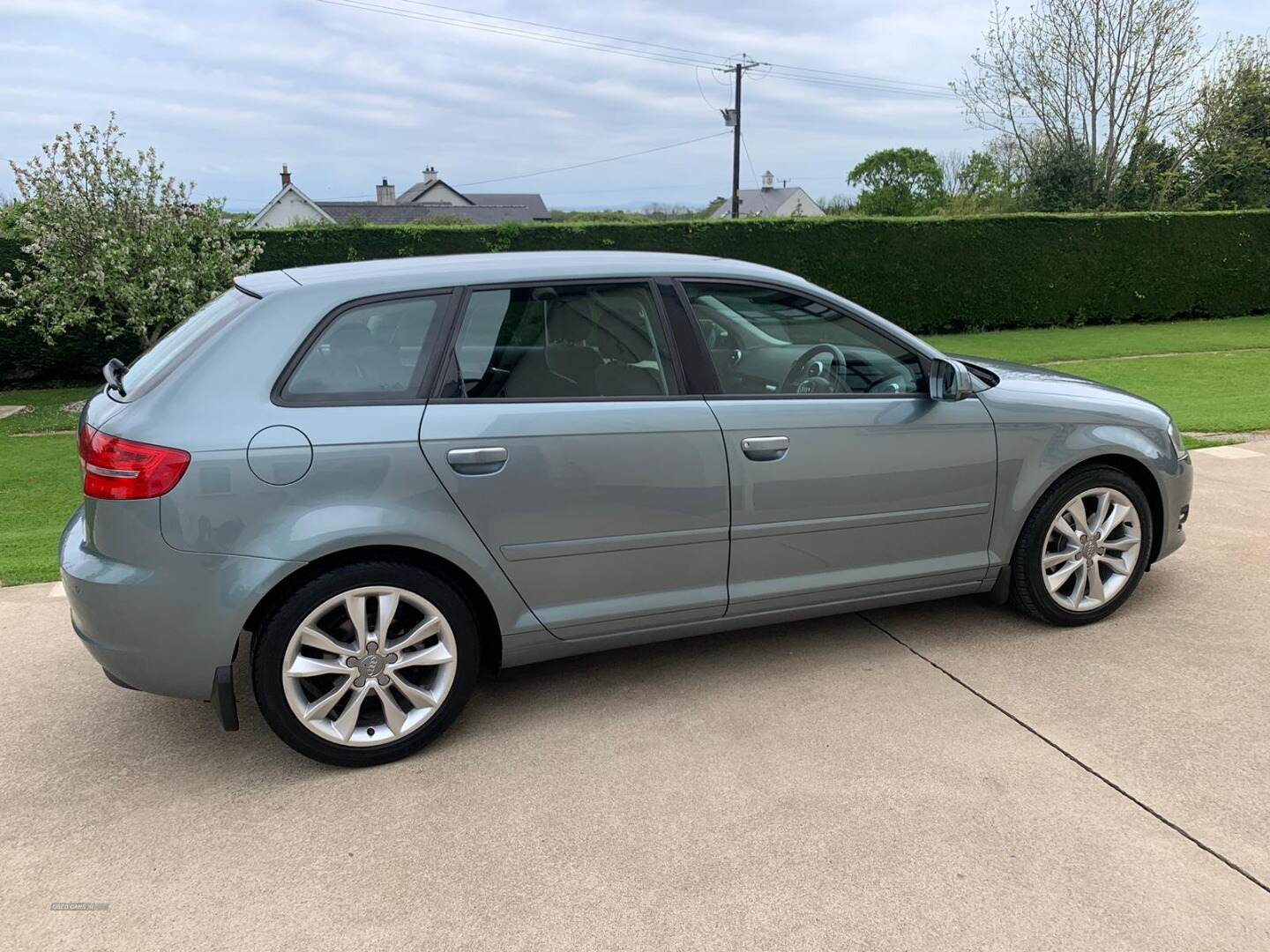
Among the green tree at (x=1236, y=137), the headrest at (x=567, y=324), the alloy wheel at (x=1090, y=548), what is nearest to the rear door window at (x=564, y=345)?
the headrest at (x=567, y=324)

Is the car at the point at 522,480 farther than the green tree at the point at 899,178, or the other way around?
the green tree at the point at 899,178

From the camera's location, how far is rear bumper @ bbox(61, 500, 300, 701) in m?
2.90

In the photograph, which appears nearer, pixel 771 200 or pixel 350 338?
pixel 350 338

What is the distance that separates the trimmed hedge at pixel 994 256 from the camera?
1762cm

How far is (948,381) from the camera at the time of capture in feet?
12.3

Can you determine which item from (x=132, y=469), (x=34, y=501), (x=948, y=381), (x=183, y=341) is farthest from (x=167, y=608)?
(x=34, y=501)

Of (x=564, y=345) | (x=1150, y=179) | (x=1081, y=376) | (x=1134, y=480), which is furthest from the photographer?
(x=1150, y=179)

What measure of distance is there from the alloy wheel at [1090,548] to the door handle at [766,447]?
1301 mm

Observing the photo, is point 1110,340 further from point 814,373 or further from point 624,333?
point 624,333

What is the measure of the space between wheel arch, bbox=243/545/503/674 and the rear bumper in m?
0.07

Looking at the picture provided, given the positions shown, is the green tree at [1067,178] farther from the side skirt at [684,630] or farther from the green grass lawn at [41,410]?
the side skirt at [684,630]

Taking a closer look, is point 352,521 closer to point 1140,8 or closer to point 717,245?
A: point 717,245

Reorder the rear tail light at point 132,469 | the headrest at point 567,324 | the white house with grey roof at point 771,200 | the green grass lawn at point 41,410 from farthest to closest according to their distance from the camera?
1. the white house with grey roof at point 771,200
2. the green grass lawn at point 41,410
3. the headrest at point 567,324
4. the rear tail light at point 132,469

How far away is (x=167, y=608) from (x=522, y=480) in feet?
3.72
